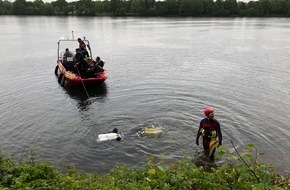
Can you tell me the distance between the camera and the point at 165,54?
107 ft

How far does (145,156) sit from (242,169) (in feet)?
22.2

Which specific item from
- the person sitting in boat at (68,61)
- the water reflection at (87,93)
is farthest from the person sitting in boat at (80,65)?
the person sitting in boat at (68,61)

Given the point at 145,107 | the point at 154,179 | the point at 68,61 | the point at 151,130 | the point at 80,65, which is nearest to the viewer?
the point at 154,179

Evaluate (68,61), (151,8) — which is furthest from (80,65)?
(151,8)

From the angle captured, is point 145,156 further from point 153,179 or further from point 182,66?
point 182,66

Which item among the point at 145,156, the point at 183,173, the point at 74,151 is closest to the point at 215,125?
the point at 145,156

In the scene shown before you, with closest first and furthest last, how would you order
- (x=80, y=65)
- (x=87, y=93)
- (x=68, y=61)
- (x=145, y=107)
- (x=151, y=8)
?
(x=145, y=107)
(x=87, y=93)
(x=80, y=65)
(x=68, y=61)
(x=151, y=8)

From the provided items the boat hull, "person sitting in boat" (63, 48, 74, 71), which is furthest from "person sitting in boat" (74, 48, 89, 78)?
"person sitting in boat" (63, 48, 74, 71)

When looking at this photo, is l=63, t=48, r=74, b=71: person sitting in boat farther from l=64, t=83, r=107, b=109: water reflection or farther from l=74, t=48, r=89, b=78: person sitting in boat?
l=74, t=48, r=89, b=78: person sitting in boat

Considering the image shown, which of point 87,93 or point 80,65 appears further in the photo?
point 80,65

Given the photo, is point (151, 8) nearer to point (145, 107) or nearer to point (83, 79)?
point (83, 79)

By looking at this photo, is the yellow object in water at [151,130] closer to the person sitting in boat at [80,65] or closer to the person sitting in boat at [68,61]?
the person sitting in boat at [80,65]

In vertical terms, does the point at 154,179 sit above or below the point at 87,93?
above

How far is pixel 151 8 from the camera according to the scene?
103 meters
